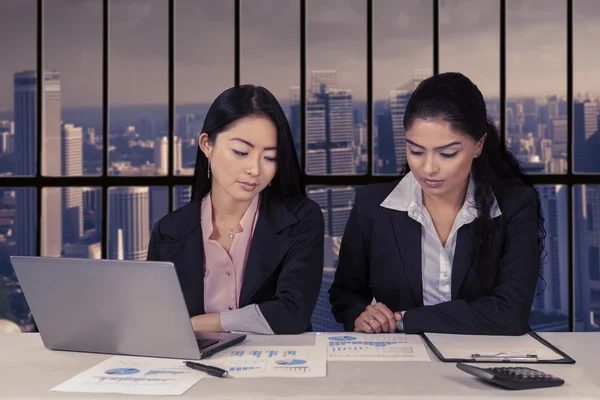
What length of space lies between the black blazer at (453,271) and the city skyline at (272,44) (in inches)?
46.4

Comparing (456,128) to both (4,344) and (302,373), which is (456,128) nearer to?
(302,373)

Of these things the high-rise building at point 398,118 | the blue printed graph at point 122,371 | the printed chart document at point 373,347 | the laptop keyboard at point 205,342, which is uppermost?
the high-rise building at point 398,118

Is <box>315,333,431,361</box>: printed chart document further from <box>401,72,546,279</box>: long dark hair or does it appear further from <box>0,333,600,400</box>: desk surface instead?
<box>401,72,546,279</box>: long dark hair

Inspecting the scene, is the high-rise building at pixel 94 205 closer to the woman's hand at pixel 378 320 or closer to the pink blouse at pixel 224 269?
the pink blouse at pixel 224 269

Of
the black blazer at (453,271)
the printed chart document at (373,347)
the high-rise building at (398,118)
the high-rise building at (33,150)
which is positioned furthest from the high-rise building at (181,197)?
the printed chart document at (373,347)

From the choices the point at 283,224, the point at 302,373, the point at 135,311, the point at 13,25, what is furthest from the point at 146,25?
the point at 302,373

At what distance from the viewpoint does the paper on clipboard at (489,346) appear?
6.34 feet

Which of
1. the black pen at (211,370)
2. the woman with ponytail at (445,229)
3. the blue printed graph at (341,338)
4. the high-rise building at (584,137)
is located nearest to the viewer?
the black pen at (211,370)

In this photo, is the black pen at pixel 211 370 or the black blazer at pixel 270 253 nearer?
the black pen at pixel 211 370

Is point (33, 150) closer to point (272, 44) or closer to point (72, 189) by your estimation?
point (72, 189)

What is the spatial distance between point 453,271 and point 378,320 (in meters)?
0.37

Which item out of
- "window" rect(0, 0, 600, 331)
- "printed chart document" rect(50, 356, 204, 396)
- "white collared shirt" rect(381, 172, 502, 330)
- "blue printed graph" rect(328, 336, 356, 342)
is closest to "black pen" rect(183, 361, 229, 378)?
"printed chart document" rect(50, 356, 204, 396)

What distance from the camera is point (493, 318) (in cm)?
232

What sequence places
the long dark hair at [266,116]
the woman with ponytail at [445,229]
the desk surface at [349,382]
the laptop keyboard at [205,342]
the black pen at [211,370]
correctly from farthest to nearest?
the long dark hair at [266,116]
the woman with ponytail at [445,229]
the laptop keyboard at [205,342]
the black pen at [211,370]
the desk surface at [349,382]
